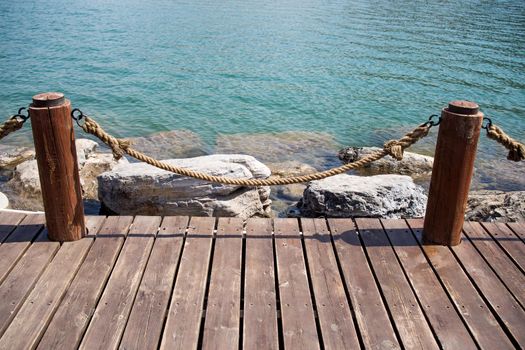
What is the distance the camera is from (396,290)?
4.07 meters

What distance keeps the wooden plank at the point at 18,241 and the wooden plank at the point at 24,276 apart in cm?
5

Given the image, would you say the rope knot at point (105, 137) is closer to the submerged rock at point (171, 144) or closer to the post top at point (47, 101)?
the post top at point (47, 101)

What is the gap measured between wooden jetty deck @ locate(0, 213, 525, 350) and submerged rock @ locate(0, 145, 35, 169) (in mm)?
6170

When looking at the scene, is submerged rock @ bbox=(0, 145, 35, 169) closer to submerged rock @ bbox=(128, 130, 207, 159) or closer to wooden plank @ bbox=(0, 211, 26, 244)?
submerged rock @ bbox=(128, 130, 207, 159)

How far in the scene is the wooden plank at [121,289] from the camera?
3.46 m

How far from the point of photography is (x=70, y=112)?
14.4ft

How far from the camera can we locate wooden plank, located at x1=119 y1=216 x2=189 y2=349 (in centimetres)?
348

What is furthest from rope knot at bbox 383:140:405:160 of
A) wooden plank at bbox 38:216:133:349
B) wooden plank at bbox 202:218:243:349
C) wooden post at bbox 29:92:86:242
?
wooden post at bbox 29:92:86:242

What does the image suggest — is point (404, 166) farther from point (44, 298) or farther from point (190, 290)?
point (44, 298)

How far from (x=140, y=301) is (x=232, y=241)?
45.6 inches

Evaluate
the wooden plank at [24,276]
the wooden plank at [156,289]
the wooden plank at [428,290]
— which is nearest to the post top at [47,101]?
the wooden plank at [24,276]

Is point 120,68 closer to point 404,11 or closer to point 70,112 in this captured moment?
point 70,112

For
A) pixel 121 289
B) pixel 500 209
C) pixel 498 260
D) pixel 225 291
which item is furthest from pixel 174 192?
pixel 500 209

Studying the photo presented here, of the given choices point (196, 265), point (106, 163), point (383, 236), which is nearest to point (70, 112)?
point (196, 265)
